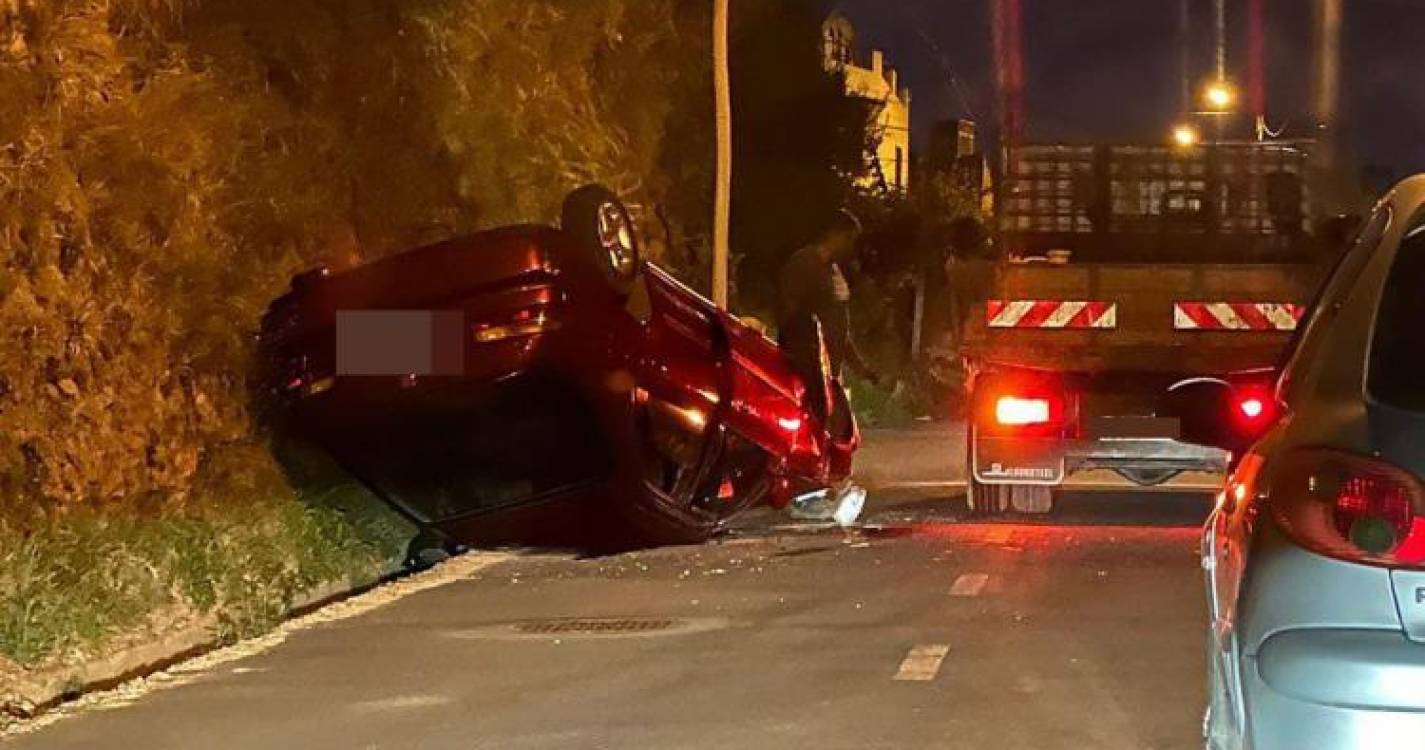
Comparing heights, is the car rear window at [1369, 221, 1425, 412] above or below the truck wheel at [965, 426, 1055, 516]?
above

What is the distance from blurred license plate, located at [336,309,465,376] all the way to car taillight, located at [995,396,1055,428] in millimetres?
4723

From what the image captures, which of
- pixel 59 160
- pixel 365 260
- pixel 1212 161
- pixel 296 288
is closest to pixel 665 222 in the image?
pixel 1212 161

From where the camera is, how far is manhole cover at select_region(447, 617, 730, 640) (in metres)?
10.2

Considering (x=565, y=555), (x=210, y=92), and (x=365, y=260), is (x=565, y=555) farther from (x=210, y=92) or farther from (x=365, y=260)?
(x=210, y=92)

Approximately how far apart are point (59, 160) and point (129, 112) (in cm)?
49

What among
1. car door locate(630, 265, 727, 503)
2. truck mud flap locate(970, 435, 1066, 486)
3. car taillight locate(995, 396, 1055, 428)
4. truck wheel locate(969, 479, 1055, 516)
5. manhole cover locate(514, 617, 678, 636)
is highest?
car door locate(630, 265, 727, 503)

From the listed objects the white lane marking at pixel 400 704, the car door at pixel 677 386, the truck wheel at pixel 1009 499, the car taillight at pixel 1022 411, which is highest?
the car door at pixel 677 386

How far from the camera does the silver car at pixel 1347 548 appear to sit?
4371 mm

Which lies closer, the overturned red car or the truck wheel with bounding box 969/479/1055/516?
the overturned red car

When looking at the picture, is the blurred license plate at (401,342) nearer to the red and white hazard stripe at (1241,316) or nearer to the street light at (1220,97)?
the red and white hazard stripe at (1241,316)

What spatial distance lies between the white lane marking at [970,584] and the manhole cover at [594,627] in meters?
1.63

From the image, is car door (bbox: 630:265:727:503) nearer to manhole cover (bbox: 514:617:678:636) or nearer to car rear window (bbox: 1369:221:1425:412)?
manhole cover (bbox: 514:617:678:636)

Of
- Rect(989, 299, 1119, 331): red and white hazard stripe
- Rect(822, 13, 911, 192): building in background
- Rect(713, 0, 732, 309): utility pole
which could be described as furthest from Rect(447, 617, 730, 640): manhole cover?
Rect(822, 13, 911, 192): building in background

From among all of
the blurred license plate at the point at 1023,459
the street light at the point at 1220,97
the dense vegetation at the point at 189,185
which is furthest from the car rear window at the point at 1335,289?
the street light at the point at 1220,97
